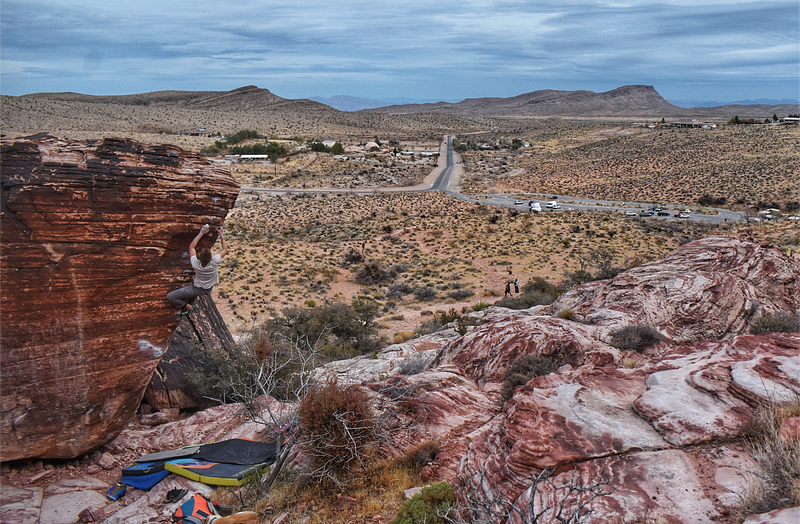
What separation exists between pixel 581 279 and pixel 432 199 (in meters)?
42.0

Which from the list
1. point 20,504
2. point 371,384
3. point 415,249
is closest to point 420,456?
point 371,384

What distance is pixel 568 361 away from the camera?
372 inches

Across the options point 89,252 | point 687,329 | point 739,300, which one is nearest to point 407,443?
Result: point 89,252

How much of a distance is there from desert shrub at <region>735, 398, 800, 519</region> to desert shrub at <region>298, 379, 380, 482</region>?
480 cm

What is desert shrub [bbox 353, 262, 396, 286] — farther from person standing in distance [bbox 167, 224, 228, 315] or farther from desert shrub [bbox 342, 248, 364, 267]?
person standing in distance [bbox 167, 224, 228, 315]

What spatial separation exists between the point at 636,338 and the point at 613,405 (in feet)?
13.9

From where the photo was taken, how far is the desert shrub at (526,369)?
8.76m

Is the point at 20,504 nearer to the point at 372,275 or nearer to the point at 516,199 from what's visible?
the point at 372,275

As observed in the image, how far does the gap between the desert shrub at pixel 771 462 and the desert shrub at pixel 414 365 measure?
704cm

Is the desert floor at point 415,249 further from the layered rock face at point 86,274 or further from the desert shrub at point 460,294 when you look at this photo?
the layered rock face at point 86,274

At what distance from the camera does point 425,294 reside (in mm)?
25781

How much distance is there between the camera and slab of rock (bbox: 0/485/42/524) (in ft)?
22.6

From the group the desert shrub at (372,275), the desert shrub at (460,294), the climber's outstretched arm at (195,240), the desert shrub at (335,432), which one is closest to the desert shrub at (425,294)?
the desert shrub at (460,294)

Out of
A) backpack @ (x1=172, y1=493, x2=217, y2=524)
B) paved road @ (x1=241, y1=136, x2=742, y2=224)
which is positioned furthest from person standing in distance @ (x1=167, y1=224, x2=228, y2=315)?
paved road @ (x1=241, y1=136, x2=742, y2=224)
